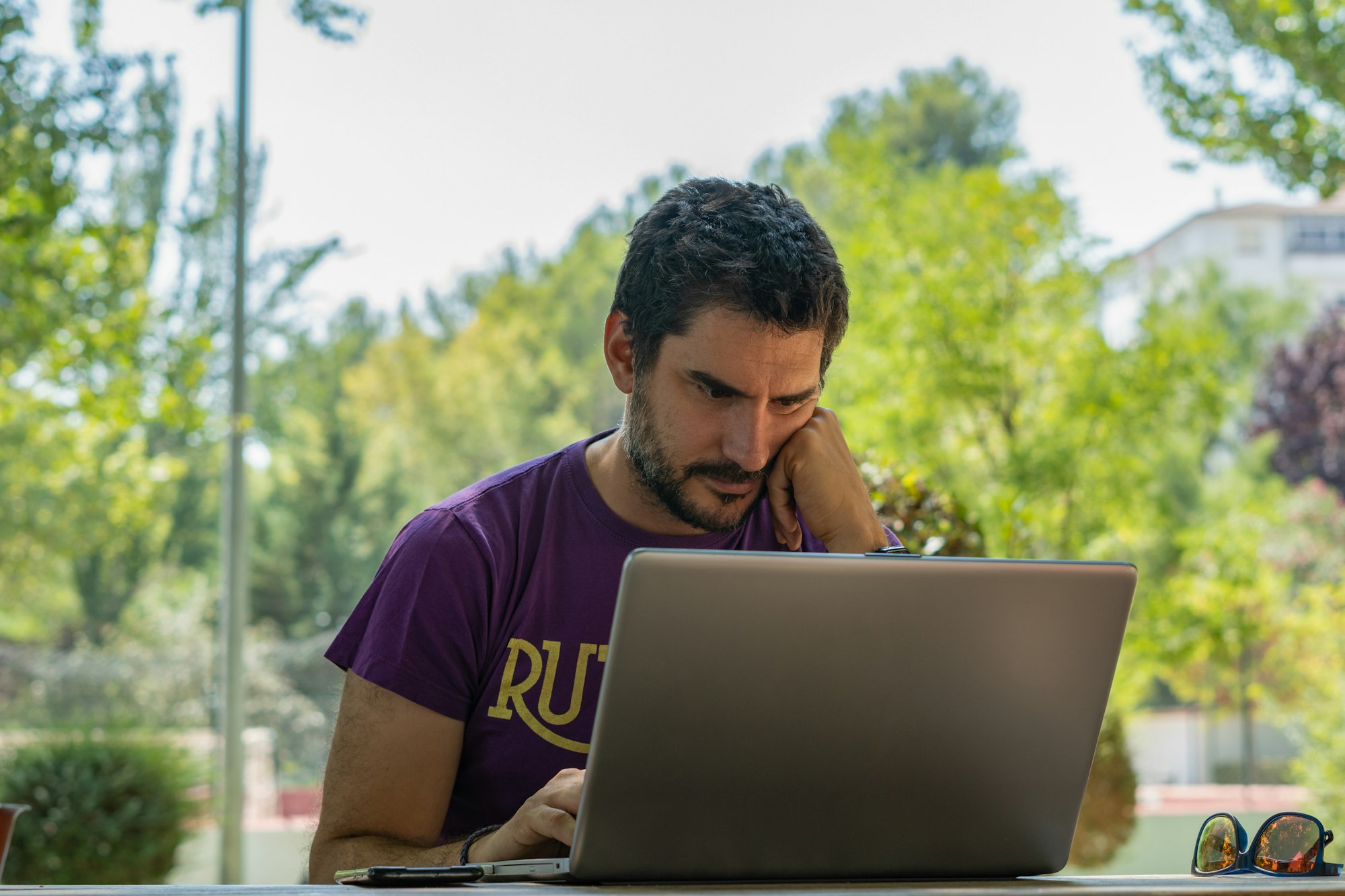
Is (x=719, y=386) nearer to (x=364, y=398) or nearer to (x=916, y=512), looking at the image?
(x=916, y=512)

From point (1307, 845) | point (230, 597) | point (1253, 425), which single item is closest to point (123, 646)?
point (230, 597)

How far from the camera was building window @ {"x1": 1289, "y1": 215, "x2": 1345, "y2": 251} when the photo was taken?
1962cm

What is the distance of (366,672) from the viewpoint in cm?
133

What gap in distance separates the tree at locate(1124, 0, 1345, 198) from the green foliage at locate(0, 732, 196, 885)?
5.26m

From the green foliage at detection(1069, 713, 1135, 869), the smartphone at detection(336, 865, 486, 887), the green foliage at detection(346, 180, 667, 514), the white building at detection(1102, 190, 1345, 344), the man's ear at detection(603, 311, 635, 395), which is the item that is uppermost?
the white building at detection(1102, 190, 1345, 344)

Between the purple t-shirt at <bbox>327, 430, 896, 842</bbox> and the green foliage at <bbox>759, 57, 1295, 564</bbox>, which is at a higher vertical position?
the green foliage at <bbox>759, 57, 1295, 564</bbox>

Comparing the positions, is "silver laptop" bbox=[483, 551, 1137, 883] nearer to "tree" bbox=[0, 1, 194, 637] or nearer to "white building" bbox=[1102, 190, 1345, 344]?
"tree" bbox=[0, 1, 194, 637]

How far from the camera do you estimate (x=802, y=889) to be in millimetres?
898

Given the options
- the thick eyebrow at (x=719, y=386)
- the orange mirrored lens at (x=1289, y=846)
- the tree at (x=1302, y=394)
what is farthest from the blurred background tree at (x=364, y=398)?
the tree at (x=1302, y=394)

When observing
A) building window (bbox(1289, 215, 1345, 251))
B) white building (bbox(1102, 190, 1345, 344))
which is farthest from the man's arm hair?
building window (bbox(1289, 215, 1345, 251))

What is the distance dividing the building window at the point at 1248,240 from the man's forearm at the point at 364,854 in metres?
19.8

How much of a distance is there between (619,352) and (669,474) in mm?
195

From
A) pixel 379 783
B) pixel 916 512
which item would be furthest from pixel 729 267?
pixel 916 512

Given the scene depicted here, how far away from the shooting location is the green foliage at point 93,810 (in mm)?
5180
